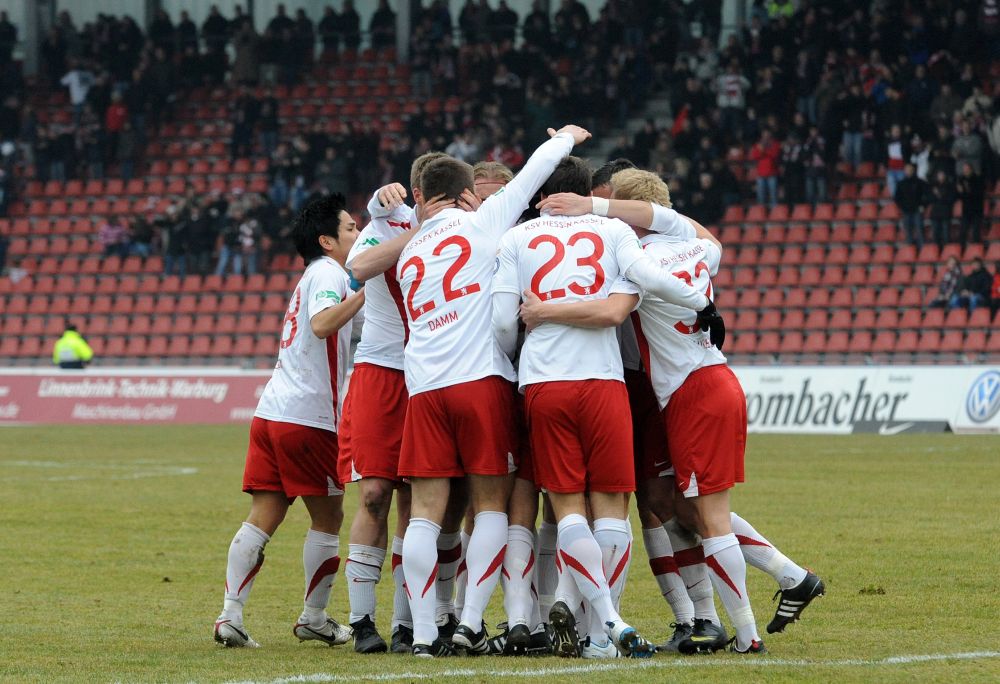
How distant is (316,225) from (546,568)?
7.03 ft

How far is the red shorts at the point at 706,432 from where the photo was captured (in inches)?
277

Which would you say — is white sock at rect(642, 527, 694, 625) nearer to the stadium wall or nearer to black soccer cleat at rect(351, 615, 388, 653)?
black soccer cleat at rect(351, 615, 388, 653)

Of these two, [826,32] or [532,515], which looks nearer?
[532,515]

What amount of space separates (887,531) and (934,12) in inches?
813

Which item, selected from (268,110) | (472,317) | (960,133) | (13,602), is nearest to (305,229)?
(472,317)

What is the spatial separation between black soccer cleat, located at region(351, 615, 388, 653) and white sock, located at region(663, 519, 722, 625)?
4.96 feet

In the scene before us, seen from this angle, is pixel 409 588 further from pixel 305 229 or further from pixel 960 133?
pixel 960 133

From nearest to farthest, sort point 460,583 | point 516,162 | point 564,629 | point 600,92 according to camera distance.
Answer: point 564,629 → point 460,583 → point 516,162 → point 600,92

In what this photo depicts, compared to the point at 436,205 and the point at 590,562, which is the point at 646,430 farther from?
the point at 436,205

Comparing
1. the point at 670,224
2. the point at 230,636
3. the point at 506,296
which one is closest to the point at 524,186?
the point at 506,296

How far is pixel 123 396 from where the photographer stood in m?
Answer: 28.5

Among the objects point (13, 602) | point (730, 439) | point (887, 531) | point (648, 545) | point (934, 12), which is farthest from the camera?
point (934, 12)

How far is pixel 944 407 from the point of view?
2239 centimetres

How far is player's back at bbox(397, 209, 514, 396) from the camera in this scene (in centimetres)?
714
